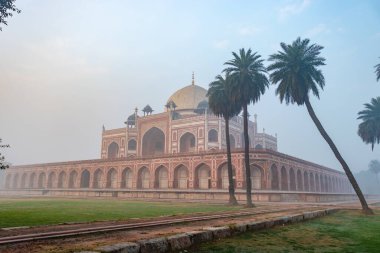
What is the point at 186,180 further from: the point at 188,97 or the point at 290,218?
the point at 290,218

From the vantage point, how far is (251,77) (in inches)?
1190

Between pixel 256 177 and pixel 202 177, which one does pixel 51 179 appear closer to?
pixel 202 177

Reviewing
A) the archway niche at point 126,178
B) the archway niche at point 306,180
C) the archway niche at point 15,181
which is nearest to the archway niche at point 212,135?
the archway niche at point 126,178

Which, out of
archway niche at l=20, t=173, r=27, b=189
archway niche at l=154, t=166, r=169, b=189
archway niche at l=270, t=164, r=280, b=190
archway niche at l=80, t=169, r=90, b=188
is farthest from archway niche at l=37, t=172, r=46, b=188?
archway niche at l=270, t=164, r=280, b=190

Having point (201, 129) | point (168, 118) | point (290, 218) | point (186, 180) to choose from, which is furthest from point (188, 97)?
point (290, 218)

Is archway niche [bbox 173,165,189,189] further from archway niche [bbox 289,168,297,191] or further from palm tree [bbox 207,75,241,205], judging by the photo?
palm tree [bbox 207,75,241,205]

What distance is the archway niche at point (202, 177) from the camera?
48316 mm

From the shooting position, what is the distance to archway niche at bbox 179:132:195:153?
6288 cm

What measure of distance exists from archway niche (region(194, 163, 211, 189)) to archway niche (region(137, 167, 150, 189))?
10.8 m

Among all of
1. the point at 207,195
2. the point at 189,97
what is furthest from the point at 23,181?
the point at 207,195

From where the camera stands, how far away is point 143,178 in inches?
2205

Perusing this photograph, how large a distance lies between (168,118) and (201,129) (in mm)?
9458

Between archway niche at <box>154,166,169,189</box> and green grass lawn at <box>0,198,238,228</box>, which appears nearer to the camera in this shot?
green grass lawn at <box>0,198,238,228</box>

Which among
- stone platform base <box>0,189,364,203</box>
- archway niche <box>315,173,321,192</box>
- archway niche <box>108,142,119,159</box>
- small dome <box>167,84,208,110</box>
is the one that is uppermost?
small dome <box>167,84,208,110</box>
